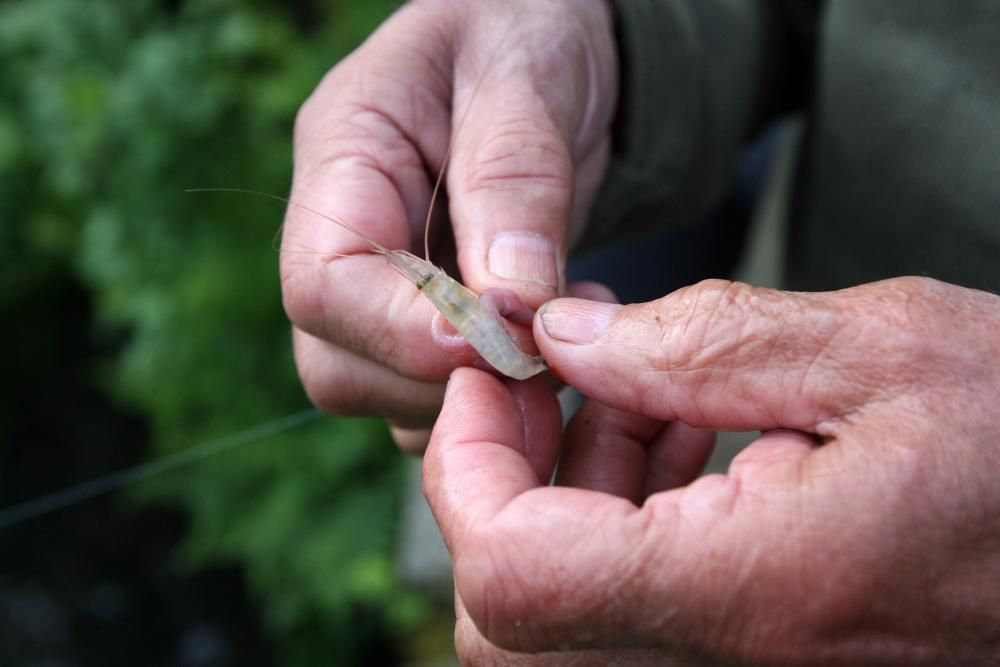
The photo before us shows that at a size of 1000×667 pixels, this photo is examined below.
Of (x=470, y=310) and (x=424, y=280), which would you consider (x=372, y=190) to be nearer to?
(x=424, y=280)

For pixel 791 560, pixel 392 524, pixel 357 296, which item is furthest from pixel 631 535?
pixel 392 524

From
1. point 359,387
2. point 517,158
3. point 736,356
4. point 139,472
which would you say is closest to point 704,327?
point 736,356

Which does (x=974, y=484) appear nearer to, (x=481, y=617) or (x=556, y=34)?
(x=481, y=617)

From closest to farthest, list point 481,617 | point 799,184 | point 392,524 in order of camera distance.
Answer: point 481,617 → point 799,184 → point 392,524

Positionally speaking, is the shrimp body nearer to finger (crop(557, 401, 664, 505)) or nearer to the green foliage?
finger (crop(557, 401, 664, 505))

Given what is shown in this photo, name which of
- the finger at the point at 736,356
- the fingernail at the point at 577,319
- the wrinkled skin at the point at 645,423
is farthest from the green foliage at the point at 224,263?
the finger at the point at 736,356

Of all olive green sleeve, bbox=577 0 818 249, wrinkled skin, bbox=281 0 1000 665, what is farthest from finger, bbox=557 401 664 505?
olive green sleeve, bbox=577 0 818 249

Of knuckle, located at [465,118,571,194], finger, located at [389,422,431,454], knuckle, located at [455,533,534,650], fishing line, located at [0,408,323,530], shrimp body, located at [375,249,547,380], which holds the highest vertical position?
knuckle, located at [465,118,571,194]
